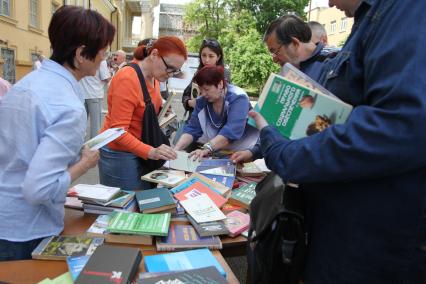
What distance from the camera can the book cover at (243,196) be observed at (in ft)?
6.41

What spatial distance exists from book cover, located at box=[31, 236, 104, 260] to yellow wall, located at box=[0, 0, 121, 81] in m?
7.29

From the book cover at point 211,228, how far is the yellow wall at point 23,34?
24.5 ft

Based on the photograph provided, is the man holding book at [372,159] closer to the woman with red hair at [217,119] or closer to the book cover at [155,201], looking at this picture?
the book cover at [155,201]

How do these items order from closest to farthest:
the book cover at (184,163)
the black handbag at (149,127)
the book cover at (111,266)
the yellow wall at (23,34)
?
the book cover at (111,266) → the black handbag at (149,127) → the book cover at (184,163) → the yellow wall at (23,34)

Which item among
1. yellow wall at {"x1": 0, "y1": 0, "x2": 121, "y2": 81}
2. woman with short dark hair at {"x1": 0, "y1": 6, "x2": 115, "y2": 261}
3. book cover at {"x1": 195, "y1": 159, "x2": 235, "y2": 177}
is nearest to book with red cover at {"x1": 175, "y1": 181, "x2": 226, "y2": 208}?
book cover at {"x1": 195, "y1": 159, "x2": 235, "y2": 177}

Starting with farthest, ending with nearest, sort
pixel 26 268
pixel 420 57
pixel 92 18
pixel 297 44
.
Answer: pixel 297 44
pixel 92 18
pixel 26 268
pixel 420 57

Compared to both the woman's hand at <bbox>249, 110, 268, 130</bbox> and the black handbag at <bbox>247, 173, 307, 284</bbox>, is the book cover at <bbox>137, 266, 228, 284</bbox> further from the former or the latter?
the woman's hand at <bbox>249, 110, 268, 130</bbox>

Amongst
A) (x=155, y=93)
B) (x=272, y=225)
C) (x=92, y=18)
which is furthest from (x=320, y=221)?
(x=155, y=93)

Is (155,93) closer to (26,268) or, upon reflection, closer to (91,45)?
(91,45)

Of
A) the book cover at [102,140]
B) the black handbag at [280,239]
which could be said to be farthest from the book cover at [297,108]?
the book cover at [102,140]

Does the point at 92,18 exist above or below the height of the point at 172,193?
above

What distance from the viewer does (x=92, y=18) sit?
1447mm

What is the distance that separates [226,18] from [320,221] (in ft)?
83.9

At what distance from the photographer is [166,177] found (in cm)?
219
